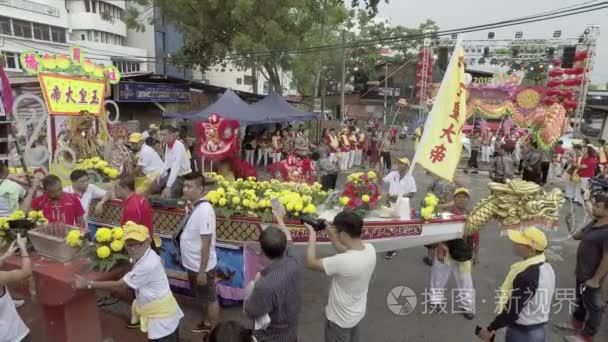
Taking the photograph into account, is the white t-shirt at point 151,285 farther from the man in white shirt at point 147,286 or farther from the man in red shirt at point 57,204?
the man in red shirt at point 57,204

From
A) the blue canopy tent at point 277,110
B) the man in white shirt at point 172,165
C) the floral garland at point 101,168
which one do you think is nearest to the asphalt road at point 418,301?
the man in white shirt at point 172,165

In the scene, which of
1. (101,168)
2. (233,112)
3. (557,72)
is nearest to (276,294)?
(101,168)

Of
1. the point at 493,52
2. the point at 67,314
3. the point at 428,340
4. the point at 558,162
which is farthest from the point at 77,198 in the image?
the point at 493,52

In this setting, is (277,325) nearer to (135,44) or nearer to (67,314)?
(67,314)

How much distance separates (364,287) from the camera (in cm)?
277

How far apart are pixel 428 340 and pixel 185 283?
267cm

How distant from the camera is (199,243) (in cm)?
360

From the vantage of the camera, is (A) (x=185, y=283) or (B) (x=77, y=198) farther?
(A) (x=185, y=283)

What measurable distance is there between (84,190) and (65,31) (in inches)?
1076

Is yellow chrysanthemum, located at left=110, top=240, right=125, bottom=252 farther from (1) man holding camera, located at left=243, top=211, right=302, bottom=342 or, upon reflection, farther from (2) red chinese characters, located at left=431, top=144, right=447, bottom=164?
(2) red chinese characters, located at left=431, top=144, right=447, bottom=164

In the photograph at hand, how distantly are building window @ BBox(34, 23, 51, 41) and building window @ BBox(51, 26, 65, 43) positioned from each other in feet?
1.25

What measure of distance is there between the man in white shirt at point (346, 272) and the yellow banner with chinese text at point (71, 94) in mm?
5246

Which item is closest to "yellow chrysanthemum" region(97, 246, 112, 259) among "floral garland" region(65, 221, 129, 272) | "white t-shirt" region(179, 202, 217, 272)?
"floral garland" region(65, 221, 129, 272)

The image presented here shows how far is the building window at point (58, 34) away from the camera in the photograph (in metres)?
25.3
